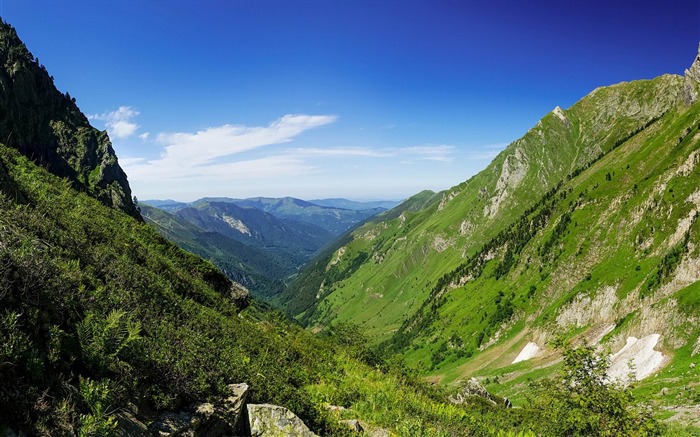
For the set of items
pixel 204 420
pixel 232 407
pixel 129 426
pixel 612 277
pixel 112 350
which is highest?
pixel 112 350

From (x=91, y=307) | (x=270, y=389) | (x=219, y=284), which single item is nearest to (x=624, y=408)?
(x=270, y=389)

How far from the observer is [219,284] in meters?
34.7

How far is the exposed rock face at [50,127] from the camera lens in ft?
409

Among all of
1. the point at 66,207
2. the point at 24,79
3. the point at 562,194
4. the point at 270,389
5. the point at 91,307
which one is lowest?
the point at 270,389

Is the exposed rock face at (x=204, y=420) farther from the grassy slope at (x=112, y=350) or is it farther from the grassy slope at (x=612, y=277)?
the grassy slope at (x=612, y=277)

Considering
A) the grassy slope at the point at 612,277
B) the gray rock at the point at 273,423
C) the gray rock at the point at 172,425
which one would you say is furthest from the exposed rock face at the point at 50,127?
the grassy slope at the point at 612,277

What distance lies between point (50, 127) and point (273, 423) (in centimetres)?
19497

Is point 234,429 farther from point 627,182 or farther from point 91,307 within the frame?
point 627,182

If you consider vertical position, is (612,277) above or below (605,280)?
above

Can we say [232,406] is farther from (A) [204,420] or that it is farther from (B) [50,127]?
(B) [50,127]

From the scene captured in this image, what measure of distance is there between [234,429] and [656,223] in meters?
135

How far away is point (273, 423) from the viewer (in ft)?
39.4

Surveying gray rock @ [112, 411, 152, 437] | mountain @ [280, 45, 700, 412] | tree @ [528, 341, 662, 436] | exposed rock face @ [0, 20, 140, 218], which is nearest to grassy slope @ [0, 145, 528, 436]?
gray rock @ [112, 411, 152, 437]

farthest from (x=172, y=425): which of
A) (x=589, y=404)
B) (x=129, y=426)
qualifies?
(x=589, y=404)
